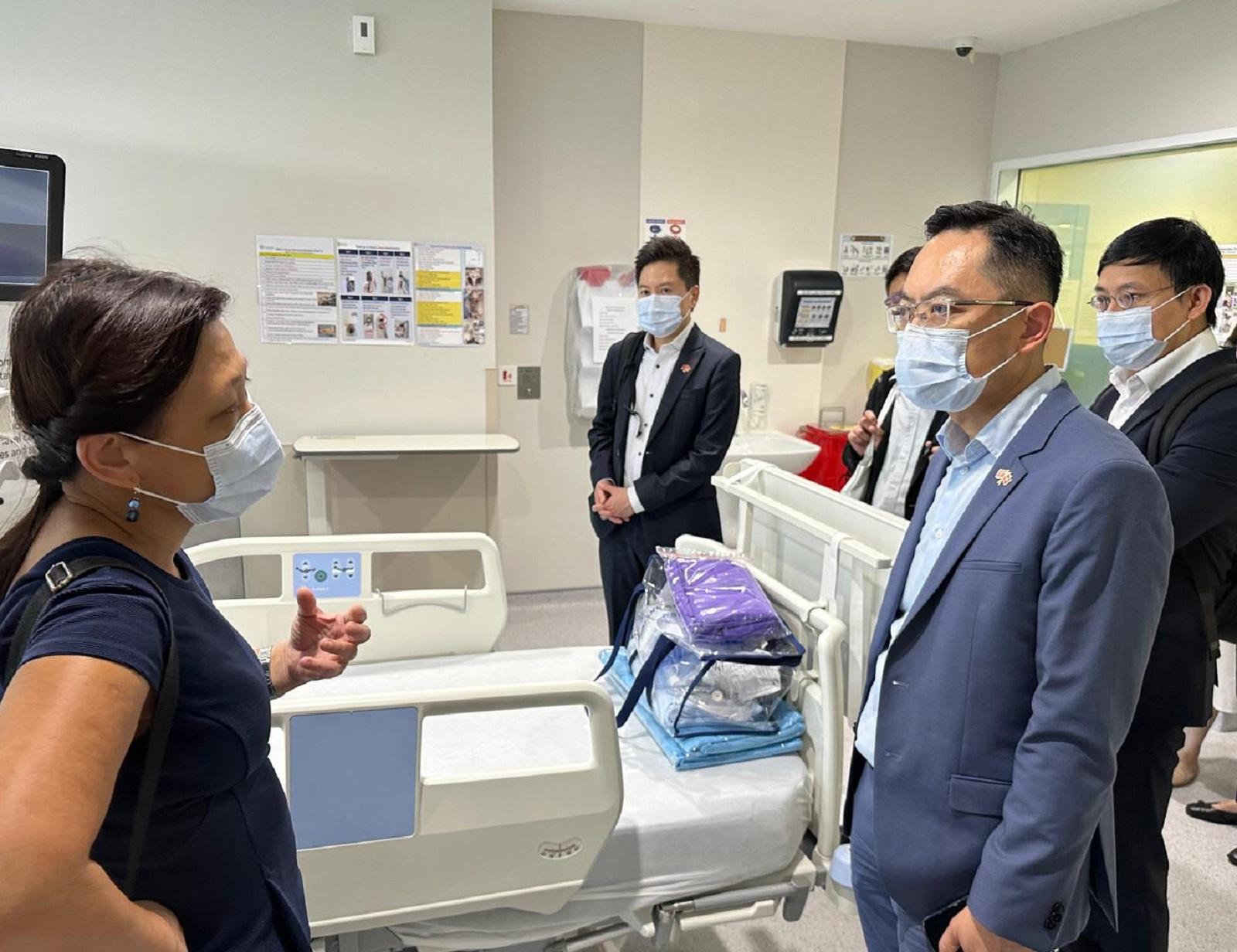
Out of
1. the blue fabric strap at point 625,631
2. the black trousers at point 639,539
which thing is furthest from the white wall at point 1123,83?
the blue fabric strap at point 625,631

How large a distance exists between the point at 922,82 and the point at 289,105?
3.12 meters

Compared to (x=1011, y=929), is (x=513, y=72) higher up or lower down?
higher up

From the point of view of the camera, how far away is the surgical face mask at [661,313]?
267 cm

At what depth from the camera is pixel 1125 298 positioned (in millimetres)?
1880

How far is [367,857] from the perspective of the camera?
4.61ft

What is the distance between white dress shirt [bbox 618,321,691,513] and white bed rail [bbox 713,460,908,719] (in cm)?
33

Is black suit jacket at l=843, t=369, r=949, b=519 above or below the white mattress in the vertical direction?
above

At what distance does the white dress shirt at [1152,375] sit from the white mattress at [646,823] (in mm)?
1078

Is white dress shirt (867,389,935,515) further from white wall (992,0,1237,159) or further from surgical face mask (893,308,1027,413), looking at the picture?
white wall (992,0,1237,159)

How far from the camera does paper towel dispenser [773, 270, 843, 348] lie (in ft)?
14.0

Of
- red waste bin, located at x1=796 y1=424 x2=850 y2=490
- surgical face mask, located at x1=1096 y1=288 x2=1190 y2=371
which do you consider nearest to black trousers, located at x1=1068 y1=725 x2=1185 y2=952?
surgical face mask, located at x1=1096 y1=288 x2=1190 y2=371

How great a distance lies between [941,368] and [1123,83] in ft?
11.2

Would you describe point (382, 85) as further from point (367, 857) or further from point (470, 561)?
point (367, 857)

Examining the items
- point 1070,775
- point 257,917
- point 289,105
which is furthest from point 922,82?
point 257,917
